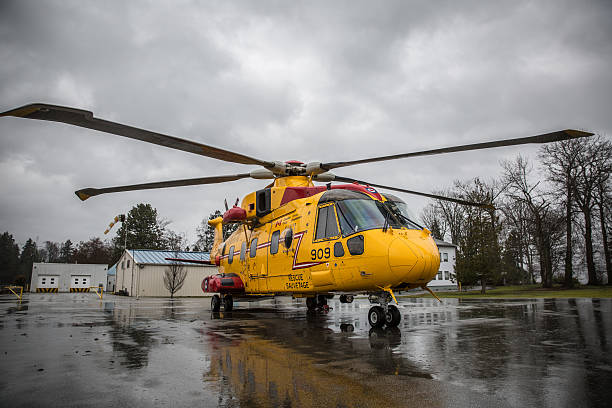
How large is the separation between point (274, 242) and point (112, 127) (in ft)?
19.9

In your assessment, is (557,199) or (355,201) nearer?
(355,201)

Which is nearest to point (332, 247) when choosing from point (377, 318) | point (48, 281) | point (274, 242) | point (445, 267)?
point (377, 318)

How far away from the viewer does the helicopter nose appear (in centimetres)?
831

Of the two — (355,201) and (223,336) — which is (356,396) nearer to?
(223,336)

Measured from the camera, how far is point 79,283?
55094mm

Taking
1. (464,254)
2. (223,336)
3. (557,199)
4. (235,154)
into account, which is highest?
(557,199)

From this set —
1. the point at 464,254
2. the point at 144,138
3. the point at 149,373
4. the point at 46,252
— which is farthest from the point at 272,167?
the point at 46,252

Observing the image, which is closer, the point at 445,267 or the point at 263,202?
the point at 263,202

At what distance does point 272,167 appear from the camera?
12148 mm

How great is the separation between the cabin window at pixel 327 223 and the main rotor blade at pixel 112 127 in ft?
8.17

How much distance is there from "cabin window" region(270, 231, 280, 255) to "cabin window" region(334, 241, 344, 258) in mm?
2843

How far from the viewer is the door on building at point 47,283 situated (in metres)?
52.8

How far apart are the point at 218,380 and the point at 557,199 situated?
36.5 metres

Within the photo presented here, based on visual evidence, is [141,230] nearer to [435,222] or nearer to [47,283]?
[47,283]
